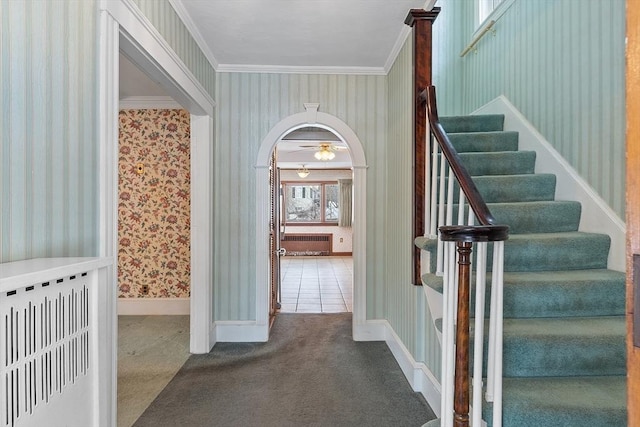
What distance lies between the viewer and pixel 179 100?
2900mm

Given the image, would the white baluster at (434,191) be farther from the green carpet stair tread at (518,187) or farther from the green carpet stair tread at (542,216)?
the green carpet stair tread at (518,187)

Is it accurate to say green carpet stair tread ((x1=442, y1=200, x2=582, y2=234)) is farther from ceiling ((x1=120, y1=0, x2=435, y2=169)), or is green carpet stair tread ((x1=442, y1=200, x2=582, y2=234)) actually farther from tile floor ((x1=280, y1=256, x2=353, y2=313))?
tile floor ((x1=280, y1=256, x2=353, y2=313))

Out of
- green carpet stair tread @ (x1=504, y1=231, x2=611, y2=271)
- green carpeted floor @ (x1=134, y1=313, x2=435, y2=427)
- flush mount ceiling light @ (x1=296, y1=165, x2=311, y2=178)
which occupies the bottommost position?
green carpeted floor @ (x1=134, y1=313, x2=435, y2=427)

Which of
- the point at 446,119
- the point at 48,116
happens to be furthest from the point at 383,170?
the point at 48,116

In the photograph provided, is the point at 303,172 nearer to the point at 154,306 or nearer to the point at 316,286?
the point at 316,286

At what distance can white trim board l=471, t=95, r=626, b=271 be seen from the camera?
208 centimetres

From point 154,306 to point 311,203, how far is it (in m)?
7.36

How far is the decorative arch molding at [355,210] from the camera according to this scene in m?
3.62

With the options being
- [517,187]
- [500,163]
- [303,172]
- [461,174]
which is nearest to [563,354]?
[461,174]

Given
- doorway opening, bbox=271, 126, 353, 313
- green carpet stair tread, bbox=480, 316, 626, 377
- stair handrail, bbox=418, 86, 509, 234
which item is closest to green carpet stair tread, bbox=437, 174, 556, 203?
stair handrail, bbox=418, 86, 509, 234

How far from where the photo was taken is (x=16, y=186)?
1149 mm

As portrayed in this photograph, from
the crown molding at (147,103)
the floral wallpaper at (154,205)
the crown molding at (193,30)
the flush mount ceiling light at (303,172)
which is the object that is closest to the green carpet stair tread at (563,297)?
the crown molding at (193,30)

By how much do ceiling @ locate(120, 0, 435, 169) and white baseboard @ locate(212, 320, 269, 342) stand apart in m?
2.47

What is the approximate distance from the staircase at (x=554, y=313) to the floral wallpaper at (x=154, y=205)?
3407mm
